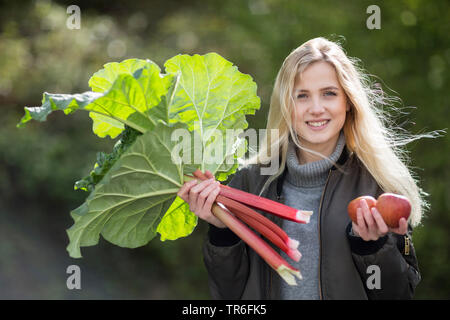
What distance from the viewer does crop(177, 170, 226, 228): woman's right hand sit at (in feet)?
6.34

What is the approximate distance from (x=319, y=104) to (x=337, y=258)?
0.67m

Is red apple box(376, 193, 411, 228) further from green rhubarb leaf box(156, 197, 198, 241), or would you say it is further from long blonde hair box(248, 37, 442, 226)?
green rhubarb leaf box(156, 197, 198, 241)

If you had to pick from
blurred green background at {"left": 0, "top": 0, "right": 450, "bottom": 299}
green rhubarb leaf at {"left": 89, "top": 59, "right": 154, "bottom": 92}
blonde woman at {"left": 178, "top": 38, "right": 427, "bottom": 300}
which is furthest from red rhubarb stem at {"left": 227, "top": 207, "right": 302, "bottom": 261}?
blurred green background at {"left": 0, "top": 0, "right": 450, "bottom": 299}

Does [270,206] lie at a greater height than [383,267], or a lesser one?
greater

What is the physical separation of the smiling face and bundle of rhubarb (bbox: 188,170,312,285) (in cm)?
38

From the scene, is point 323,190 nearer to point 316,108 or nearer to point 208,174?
point 316,108

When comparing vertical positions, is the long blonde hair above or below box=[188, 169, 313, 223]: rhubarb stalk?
above

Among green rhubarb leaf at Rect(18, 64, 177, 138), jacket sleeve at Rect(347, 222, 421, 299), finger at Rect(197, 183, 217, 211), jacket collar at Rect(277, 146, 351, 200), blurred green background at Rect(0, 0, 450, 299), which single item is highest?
blurred green background at Rect(0, 0, 450, 299)

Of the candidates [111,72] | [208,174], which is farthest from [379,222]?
[111,72]

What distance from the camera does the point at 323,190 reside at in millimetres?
2121

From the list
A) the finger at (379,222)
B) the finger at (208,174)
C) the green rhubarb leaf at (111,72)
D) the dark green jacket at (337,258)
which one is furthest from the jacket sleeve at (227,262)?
the green rhubarb leaf at (111,72)

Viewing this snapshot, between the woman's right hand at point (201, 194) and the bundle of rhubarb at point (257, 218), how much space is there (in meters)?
0.05
